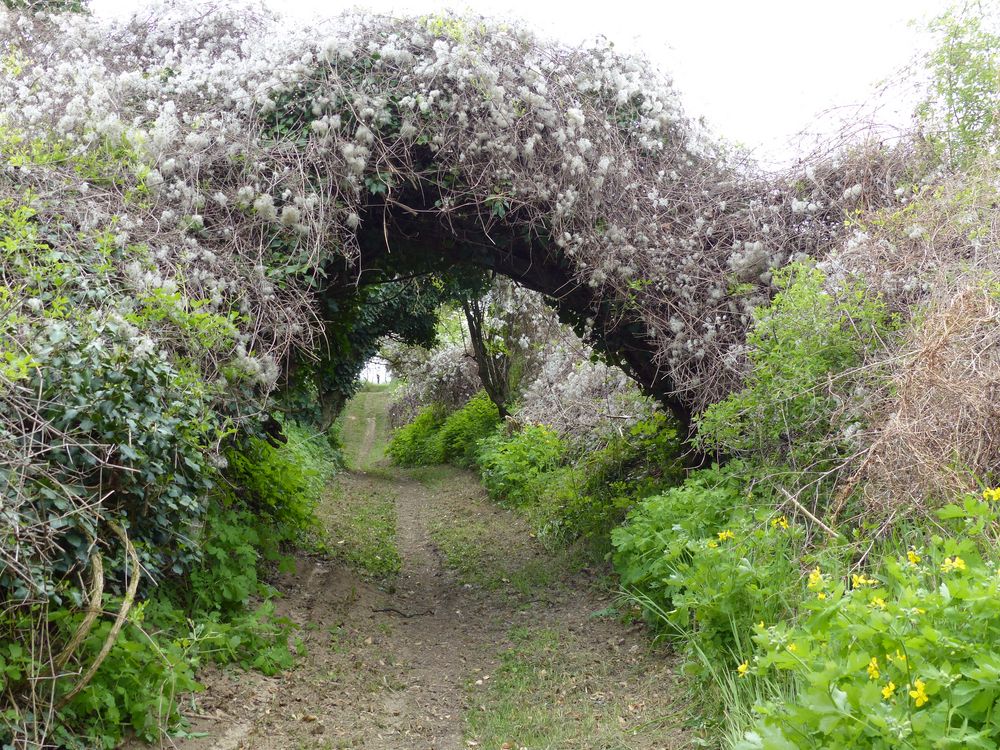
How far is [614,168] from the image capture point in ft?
23.0

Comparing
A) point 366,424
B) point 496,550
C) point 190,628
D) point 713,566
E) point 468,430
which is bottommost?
point 366,424

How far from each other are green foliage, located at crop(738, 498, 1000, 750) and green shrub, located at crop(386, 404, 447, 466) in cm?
1791

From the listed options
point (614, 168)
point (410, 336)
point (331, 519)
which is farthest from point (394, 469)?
point (614, 168)

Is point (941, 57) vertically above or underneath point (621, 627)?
above

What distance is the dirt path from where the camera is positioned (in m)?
4.37

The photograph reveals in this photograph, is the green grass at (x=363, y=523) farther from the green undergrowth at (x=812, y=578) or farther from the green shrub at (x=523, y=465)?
the green undergrowth at (x=812, y=578)

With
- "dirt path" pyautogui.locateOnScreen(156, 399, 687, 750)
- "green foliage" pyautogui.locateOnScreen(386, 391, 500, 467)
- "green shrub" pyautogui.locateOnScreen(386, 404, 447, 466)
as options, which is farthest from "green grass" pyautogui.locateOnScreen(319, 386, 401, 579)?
"green foliage" pyautogui.locateOnScreen(386, 391, 500, 467)

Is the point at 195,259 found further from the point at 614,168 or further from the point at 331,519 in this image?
the point at 331,519

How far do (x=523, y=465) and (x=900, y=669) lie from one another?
9594 mm

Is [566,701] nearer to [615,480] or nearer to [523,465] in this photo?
[615,480]

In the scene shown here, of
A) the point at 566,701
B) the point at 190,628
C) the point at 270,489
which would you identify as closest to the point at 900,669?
the point at 566,701

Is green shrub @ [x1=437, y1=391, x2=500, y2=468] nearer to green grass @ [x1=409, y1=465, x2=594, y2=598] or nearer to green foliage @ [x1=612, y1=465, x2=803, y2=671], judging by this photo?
green grass @ [x1=409, y1=465, x2=594, y2=598]

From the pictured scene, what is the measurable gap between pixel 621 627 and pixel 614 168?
403 cm

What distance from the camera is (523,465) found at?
1195cm
